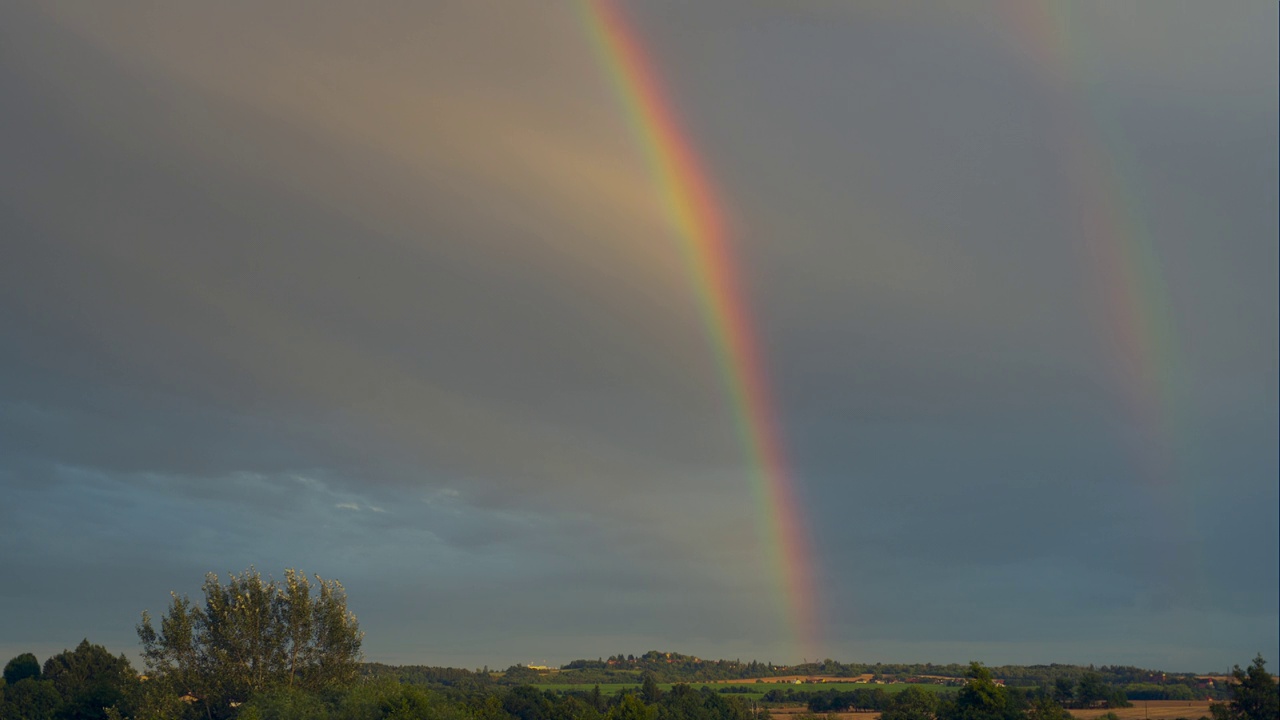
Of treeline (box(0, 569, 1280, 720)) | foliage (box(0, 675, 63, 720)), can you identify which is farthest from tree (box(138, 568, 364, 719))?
foliage (box(0, 675, 63, 720))

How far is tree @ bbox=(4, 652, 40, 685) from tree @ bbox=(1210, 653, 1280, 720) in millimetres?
152652

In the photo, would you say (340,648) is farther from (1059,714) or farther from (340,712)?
(1059,714)

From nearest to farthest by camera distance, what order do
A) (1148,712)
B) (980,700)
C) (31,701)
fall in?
(980,700) → (31,701) → (1148,712)

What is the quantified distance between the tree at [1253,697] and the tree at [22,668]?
501 ft

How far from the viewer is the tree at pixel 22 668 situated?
152m

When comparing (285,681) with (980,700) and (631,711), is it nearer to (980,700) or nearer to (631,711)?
(631,711)

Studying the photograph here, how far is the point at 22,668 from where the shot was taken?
505 ft

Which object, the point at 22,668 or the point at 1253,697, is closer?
the point at 1253,697

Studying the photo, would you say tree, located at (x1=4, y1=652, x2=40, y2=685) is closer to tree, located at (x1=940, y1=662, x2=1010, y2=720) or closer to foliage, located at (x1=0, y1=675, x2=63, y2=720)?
foliage, located at (x1=0, y1=675, x2=63, y2=720)

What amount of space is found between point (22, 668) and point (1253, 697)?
161 meters

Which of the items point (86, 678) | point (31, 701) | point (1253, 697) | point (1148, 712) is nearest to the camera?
point (1253, 697)

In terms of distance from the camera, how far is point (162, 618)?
232ft

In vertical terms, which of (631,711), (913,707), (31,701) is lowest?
(31,701)

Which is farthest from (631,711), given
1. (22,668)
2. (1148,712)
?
(22,668)
